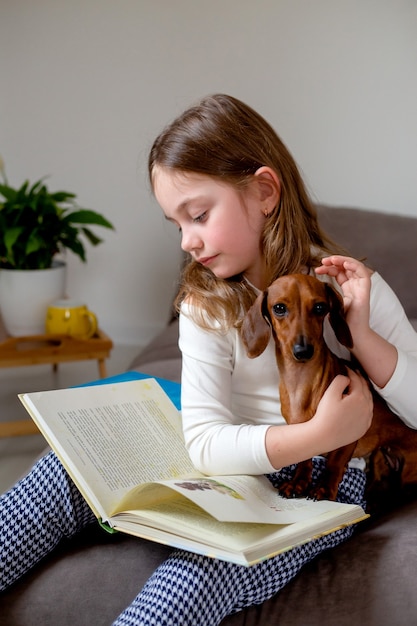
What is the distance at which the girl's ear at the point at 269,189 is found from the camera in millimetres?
1258

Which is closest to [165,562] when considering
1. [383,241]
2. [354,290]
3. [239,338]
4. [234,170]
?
[239,338]

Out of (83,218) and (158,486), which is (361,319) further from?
(83,218)

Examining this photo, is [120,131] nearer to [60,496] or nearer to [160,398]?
[160,398]

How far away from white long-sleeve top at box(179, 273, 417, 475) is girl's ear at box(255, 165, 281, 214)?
20 cm

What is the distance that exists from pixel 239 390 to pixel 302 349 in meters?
0.25

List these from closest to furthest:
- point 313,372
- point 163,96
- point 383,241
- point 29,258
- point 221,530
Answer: point 221,530 → point 313,372 → point 383,241 → point 29,258 → point 163,96

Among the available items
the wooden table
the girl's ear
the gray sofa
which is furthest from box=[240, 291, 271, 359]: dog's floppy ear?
the wooden table

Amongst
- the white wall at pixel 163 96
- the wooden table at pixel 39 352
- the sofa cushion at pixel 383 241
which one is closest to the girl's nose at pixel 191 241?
the sofa cushion at pixel 383 241

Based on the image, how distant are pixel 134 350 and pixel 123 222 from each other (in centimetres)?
50

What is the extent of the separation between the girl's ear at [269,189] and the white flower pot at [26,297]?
1.28 m

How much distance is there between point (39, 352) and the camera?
91.2 inches

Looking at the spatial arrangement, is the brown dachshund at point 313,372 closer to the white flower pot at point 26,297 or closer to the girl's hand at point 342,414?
the girl's hand at point 342,414

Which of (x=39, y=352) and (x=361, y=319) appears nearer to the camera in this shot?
(x=361, y=319)

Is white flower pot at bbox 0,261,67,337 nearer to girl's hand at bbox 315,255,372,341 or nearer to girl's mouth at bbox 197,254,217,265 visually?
girl's mouth at bbox 197,254,217,265
